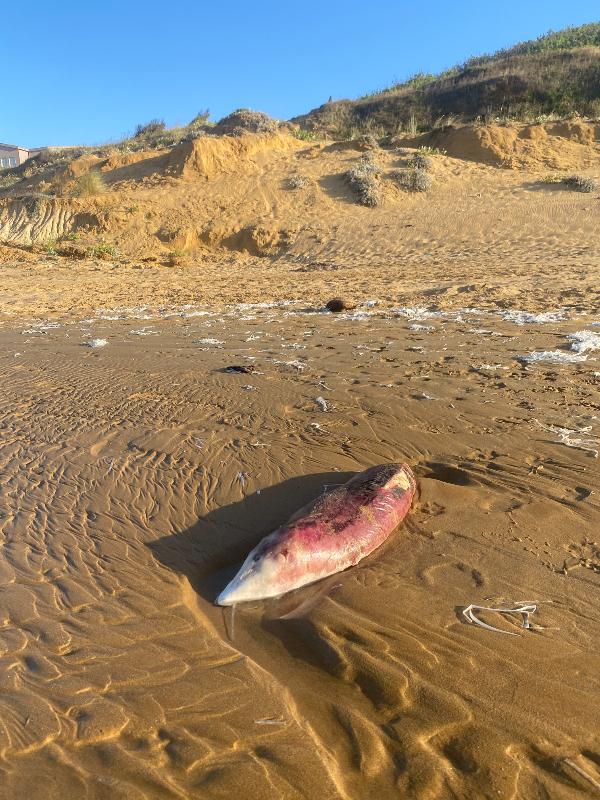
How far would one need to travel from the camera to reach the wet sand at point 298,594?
170 cm

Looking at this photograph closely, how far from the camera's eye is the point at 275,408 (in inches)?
175

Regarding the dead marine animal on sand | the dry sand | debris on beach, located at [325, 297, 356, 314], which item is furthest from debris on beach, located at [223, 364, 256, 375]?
debris on beach, located at [325, 297, 356, 314]

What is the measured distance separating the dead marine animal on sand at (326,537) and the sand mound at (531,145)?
60.8 ft

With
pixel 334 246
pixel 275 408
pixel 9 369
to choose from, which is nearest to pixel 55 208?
pixel 334 246

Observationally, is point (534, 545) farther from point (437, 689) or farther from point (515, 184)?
point (515, 184)

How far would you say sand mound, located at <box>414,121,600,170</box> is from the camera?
18031 mm

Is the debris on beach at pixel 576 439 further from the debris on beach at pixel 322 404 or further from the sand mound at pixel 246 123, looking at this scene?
the sand mound at pixel 246 123

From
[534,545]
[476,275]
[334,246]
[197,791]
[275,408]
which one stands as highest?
[334,246]

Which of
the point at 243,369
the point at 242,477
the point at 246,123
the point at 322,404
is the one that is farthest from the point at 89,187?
the point at 242,477

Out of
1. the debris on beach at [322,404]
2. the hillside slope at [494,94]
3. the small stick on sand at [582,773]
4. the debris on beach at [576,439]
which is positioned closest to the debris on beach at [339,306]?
the debris on beach at [322,404]

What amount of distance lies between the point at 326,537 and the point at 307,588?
0.24 meters

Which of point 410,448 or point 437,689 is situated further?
point 410,448

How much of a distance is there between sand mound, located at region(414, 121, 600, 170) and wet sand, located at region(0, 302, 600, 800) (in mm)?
15821

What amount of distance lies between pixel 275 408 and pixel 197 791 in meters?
3.04
